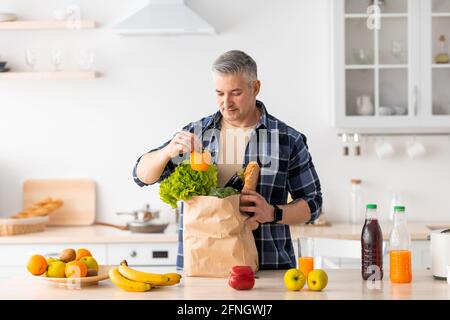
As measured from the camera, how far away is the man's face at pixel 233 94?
2.72 meters

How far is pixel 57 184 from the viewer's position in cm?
480

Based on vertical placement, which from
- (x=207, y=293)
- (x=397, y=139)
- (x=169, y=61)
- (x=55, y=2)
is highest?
(x=55, y=2)

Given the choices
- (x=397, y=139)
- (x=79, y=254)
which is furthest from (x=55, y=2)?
(x=79, y=254)

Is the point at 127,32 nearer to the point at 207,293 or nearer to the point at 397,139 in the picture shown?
the point at 397,139

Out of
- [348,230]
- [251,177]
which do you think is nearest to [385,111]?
[348,230]

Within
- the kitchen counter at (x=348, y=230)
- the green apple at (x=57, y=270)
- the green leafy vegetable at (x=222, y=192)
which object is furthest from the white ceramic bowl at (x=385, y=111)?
the green apple at (x=57, y=270)

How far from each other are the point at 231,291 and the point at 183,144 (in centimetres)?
48

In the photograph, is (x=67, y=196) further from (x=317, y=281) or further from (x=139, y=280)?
(x=317, y=281)

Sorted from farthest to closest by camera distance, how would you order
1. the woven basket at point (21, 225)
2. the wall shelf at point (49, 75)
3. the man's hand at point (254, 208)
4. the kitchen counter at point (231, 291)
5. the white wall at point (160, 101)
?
1. the white wall at point (160, 101)
2. the wall shelf at point (49, 75)
3. the woven basket at point (21, 225)
4. the man's hand at point (254, 208)
5. the kitchen counter at point (231, 291)

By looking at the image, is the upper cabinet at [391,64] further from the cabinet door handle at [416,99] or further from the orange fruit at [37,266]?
the orange fruit at [37,266]

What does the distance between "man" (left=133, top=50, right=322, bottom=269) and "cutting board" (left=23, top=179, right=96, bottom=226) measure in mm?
1960

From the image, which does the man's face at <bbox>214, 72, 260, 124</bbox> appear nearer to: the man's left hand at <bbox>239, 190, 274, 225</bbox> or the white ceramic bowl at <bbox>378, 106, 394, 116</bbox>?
the man's left hand at <bbox>239, 190, 274, 225</bbox>

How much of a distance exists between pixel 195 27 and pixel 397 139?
132 cm

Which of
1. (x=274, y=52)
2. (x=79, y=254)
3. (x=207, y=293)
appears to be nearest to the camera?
(x=207, y=293)
